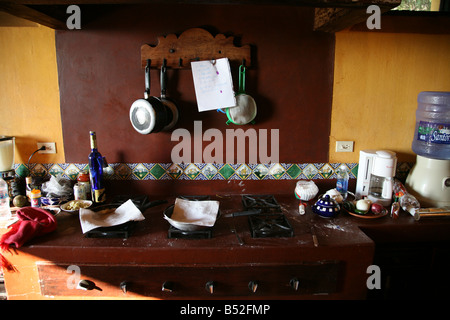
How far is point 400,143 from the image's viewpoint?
79.6 inches

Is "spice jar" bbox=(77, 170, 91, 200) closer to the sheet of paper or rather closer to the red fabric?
the red fabric

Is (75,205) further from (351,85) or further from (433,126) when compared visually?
(433,126)

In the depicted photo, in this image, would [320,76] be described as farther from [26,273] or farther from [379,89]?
[26,273]

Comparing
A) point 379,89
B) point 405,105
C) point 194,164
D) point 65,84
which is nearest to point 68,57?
point 65,84

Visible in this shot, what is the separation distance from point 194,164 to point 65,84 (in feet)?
3.05

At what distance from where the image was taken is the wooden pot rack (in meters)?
1.80

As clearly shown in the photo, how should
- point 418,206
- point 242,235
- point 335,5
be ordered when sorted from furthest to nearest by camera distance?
1. point 418,206
2. point 242,235
3. point 335,5

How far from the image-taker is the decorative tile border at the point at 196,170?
6.43 feet

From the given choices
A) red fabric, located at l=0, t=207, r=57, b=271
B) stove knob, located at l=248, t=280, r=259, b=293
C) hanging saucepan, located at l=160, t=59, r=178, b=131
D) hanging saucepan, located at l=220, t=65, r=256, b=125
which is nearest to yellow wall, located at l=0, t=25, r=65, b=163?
red fabric, located at l=0, t=207, r=57, b=271

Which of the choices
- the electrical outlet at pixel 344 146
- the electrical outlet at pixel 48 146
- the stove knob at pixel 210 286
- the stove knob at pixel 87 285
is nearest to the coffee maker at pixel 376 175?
the electrical outlet at pixel 344 146

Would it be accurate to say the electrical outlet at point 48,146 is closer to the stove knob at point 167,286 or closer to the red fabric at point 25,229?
the red fabric at point 25,229

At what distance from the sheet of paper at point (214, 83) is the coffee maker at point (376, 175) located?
2.90ft

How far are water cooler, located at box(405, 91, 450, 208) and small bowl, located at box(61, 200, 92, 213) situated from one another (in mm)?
1955

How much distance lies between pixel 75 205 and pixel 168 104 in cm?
78
